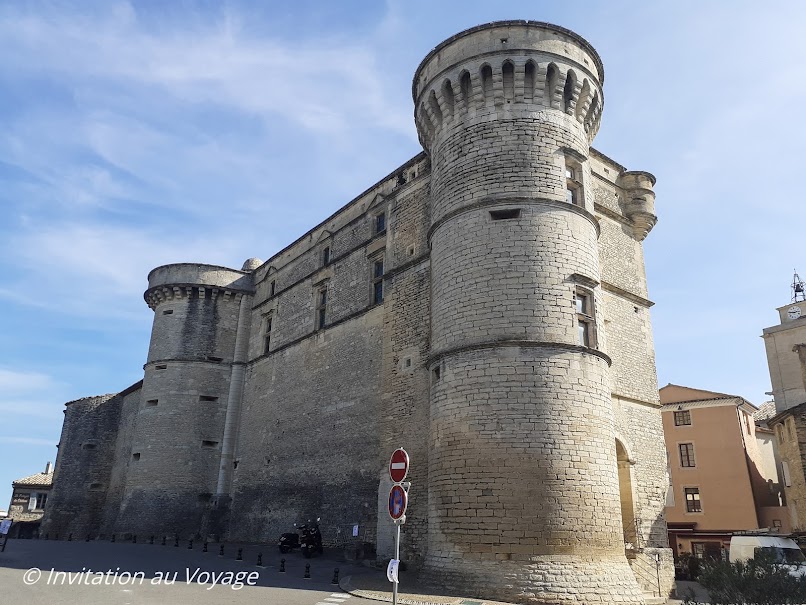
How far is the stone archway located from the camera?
15.7 m

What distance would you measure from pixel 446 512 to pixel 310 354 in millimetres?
11898

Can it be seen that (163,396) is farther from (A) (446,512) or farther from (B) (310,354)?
(A) (446,512)

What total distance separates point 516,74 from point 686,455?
20608 millimetres

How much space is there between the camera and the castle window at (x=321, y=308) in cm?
2398

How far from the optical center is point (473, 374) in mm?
13305

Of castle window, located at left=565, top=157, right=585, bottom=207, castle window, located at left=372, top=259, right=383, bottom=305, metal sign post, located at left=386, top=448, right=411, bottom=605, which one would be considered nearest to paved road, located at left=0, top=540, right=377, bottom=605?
metal sign post, located at left=386, top=448, right=411, bottom=605

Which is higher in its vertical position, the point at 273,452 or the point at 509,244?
the point at 509,244

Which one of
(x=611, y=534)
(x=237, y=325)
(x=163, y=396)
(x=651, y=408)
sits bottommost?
(x=611, y=534)

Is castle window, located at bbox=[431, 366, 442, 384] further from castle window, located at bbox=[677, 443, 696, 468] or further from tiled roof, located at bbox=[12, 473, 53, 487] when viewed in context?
tiled roof, located at bbox=[12, 473, 53, 487]

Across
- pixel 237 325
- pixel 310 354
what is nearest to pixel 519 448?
pixel 310 354

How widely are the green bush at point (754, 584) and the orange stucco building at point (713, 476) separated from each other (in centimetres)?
2088

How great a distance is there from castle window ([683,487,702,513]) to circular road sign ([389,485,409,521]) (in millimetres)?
24399

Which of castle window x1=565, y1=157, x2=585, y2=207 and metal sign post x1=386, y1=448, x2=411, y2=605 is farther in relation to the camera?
castle window x1=565, y1=157, x2=585, y2=207

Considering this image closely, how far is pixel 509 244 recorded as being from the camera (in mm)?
14023
